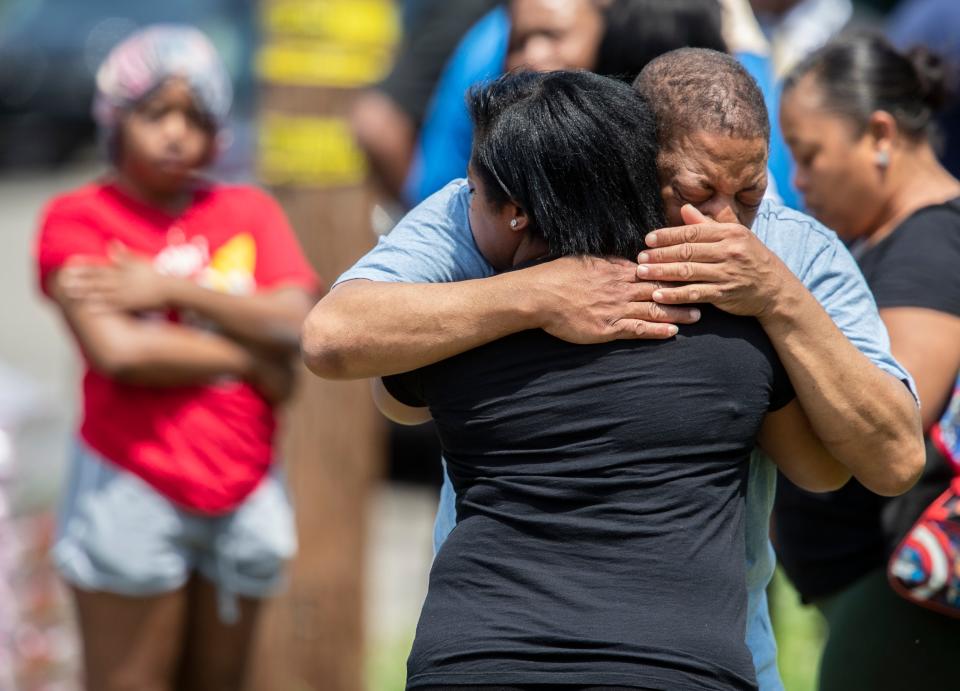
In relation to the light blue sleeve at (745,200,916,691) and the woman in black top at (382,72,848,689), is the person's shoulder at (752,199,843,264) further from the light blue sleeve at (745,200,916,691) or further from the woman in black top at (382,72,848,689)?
the woman in black top at (382,72,848,689)

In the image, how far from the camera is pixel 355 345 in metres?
2.13

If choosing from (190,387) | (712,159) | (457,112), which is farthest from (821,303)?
(190,387)

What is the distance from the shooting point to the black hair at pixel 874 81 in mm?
2850

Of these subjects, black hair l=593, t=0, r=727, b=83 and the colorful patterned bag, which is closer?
the colorful patterned bag

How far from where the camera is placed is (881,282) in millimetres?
2689

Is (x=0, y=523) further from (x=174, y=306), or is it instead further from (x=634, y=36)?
(x=634, y=36)

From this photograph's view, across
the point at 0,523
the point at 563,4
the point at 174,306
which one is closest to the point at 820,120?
the point at 563,4

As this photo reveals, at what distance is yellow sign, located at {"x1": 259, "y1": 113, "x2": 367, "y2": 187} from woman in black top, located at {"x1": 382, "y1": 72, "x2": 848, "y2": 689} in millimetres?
2478

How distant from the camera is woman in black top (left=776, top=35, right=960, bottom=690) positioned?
2.64 meters

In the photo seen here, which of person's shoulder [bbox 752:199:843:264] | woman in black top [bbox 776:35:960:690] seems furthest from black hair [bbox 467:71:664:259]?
woman in black top [bbox 776:35:960:690]

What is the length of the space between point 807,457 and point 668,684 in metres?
0.46

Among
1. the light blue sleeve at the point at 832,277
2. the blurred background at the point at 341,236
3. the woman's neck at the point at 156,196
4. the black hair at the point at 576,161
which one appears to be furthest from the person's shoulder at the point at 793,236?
the woman's neck at the point at 156,196

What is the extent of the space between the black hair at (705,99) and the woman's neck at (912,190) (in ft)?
2.80

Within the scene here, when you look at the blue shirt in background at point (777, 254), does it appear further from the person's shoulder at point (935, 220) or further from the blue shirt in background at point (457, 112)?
the blue shirt in background at point (457, 112)
